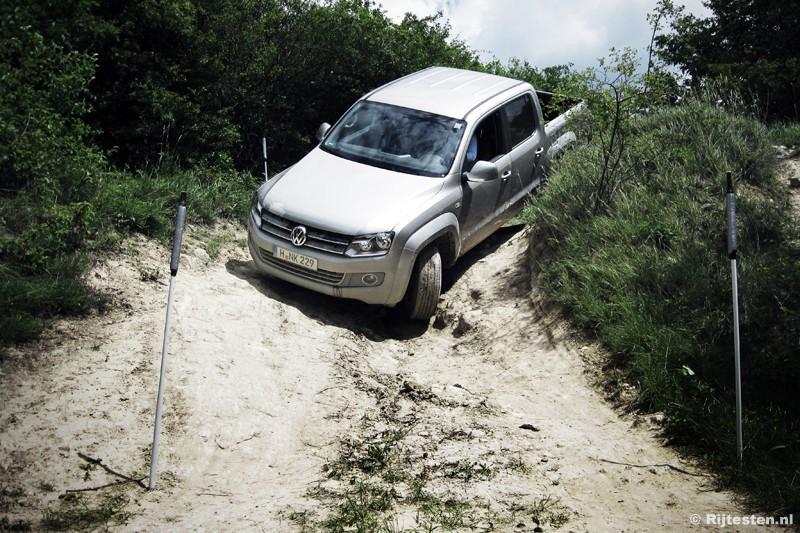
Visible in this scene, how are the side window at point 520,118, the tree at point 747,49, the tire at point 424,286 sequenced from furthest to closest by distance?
the tree at point 747,49
the side window at point 520,118
the tire at point 424,286

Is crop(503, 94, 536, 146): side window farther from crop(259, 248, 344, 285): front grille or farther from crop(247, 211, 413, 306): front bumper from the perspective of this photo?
crop(259, 248, 344, 285): front grille

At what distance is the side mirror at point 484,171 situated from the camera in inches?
354

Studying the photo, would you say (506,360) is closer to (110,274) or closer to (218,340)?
(218,340)

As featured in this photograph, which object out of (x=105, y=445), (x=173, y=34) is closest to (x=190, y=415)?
(x=105, y=445)

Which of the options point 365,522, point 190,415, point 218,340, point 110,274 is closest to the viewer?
point 365,522

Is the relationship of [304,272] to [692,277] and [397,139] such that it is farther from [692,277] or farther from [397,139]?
[692,277]

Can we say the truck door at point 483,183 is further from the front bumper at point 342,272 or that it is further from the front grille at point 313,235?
the front grille at point 313,235

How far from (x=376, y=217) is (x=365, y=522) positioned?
140 inches

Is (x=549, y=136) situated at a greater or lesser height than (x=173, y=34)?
lesser

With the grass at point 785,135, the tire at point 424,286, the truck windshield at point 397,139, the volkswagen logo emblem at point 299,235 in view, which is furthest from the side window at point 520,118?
the volkswagen logo emblem at point 299,235

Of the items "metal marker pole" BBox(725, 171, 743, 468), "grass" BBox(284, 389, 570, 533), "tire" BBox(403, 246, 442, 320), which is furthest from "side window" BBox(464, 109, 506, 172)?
"grass" BBox(284, 389, 570, 533)

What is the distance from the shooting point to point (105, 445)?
619 cm

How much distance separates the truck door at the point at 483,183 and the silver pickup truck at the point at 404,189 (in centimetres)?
1

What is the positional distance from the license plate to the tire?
3.34 feet
